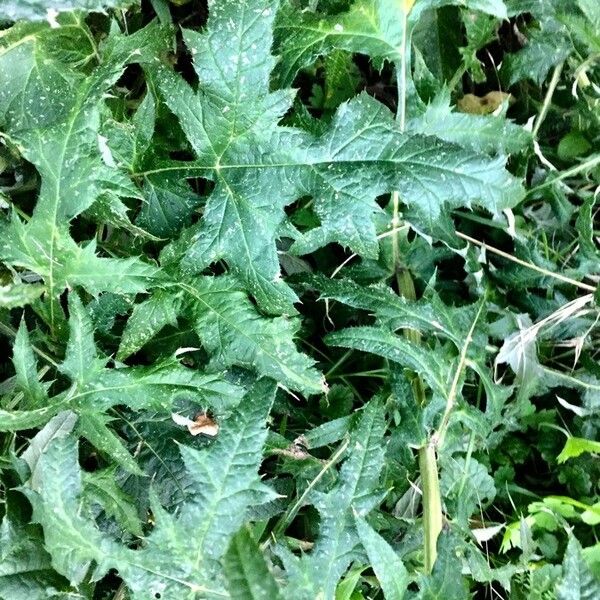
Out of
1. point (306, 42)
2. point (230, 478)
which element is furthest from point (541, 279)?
point (230, 478)

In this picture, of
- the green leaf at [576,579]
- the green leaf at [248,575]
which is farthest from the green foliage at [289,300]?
the green leaf at [248,575]

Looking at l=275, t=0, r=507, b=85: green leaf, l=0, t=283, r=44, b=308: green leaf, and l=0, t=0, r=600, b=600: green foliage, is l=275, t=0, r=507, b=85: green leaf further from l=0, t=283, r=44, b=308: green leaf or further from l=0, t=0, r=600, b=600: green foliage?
l=0, t=283, r=44, b=308: green leaf

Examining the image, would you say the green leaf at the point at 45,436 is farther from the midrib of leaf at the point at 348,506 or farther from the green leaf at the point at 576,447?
the green leaf at the point at 576,447

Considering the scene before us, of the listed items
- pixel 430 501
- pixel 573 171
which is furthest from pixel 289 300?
pixel 573 171

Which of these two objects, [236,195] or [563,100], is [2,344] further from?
[563,100]

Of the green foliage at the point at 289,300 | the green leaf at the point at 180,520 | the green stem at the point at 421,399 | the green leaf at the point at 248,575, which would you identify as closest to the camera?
the green leaf at the point at 248,575

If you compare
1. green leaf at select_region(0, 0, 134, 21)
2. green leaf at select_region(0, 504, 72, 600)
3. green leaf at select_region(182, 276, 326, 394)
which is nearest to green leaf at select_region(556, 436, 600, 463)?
green leaf at select_region(182, 276, 326, 394)

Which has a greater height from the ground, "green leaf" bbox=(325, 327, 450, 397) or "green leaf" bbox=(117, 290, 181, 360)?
"green leaf" bbox=(117, 290, 181, 360)
